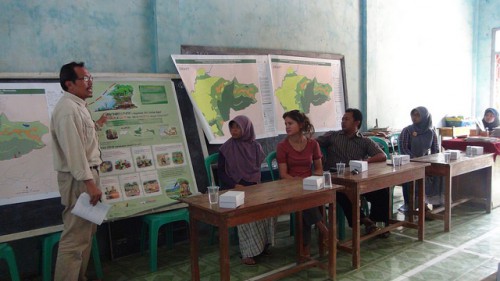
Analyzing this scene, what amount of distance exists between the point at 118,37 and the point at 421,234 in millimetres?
3274

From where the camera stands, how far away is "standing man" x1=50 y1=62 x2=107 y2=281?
8.37 ft

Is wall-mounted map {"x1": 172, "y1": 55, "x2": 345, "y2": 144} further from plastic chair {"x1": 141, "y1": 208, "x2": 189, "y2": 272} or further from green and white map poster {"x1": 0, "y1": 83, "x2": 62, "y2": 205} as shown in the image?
green and white map poster {"x1": 0, "y1": 83, "x2": 62, "y2": 205}

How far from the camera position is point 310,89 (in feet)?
16.9

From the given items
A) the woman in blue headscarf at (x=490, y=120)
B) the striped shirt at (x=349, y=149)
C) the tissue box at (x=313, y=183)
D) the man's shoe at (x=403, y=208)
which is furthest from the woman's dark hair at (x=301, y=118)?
the woman in blue headscarf at (x=490, y=120)

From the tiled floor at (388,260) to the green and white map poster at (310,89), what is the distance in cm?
162

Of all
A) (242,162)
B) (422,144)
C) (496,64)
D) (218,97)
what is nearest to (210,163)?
(242,162)

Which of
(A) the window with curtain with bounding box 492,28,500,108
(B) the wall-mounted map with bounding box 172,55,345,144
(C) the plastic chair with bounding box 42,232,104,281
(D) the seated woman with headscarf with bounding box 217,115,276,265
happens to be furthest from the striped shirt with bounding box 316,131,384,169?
(A) the window with curtain with bounding box 492,28,500,108

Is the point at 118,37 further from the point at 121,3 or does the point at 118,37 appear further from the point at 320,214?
the point at 320,214

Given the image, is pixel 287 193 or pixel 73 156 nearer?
pixel 73 156

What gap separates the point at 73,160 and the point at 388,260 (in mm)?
2527

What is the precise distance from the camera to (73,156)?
100 inches

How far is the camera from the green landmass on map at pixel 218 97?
4.05 meters

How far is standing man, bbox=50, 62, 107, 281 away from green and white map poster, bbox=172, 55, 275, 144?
134 centimetres

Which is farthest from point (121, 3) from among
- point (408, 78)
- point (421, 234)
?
point (408, 78)
